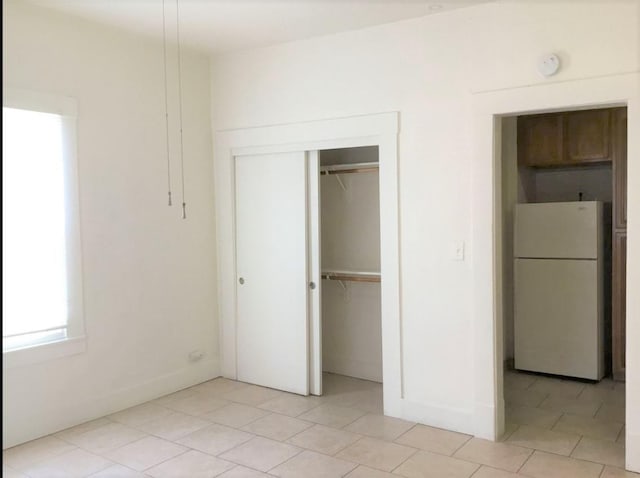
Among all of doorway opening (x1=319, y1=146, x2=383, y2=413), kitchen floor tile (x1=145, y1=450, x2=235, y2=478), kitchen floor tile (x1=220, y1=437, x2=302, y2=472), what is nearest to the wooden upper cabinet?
doorway opening (x1=319, y1=146, x2=383, y2=413)

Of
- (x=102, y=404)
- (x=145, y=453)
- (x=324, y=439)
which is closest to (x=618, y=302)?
(x=324, y=439)

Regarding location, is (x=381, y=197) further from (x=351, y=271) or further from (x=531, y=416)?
(x=531, y=416)

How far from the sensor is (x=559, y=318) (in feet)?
15.6

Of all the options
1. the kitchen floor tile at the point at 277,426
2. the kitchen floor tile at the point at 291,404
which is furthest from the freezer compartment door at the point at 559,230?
the kitchen floor tile at the point at 277,426

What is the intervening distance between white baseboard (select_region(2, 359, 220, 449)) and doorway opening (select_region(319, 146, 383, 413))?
1.11 metres

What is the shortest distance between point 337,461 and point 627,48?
9.32 feet

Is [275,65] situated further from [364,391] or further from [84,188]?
[364,391]

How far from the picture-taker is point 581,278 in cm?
466

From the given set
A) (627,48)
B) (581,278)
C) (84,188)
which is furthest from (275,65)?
(581,278)

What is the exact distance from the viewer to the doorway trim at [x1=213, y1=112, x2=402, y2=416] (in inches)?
152

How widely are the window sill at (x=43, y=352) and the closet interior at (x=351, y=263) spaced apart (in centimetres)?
206

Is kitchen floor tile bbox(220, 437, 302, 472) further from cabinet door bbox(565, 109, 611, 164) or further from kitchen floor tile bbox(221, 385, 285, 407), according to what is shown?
cabinet door bbox(565, 109, 611, 164)

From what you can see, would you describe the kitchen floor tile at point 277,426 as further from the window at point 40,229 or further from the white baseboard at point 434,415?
the window at point 40,229

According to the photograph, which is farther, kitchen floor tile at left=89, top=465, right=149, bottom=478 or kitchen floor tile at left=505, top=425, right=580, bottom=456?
kitchen floor tile at left=505, top=425, right=580, bottom=456
